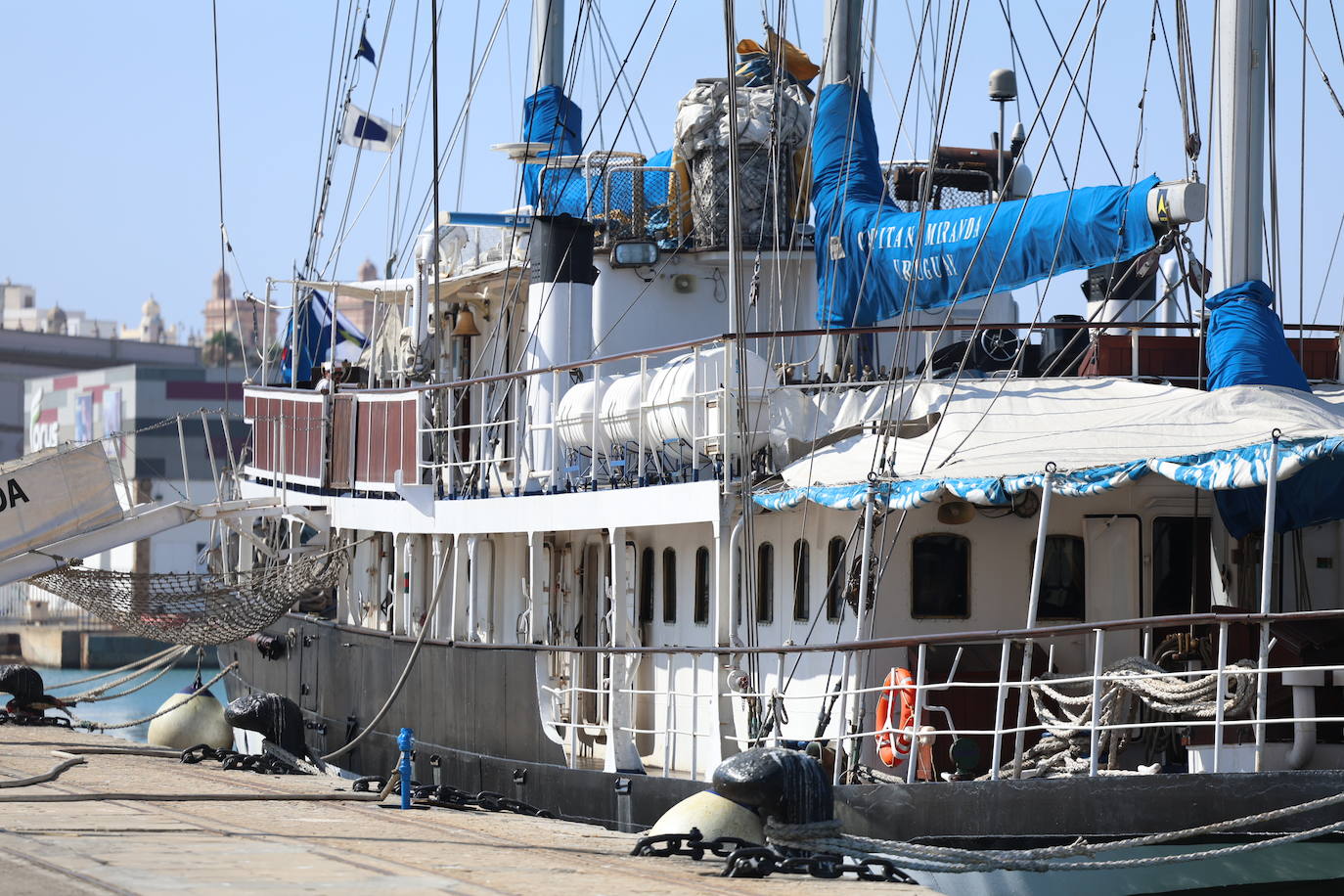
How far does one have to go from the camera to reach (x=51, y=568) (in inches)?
757

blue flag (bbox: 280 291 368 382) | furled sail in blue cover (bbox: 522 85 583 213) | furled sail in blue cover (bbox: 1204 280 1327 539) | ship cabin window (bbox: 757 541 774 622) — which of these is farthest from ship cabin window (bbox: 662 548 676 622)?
blue flag (bbox: 280 291 368 382)

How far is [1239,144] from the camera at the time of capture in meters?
13.2

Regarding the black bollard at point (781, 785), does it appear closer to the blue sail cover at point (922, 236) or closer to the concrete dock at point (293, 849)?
the concrete dock at point (293, 849)

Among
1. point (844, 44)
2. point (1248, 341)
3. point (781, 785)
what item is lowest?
point (781, 785)

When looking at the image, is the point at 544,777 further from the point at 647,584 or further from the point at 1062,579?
the point at 1062,579

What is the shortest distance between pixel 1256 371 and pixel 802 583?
3.70 meters

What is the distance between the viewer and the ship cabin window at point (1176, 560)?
13.5m

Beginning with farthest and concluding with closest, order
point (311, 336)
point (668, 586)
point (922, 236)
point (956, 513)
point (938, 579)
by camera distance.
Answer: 1. point (311, 336)
2. point (668, 586)
3. point (922, 236)
4. point (938, 579)
5. point (956, 513)

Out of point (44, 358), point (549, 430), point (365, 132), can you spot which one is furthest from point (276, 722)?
point (44, 358)

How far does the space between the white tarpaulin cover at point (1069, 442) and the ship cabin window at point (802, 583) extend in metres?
0.63

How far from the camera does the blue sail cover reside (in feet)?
45.4

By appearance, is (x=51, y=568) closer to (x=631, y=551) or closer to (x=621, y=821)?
(x=631, y=551)

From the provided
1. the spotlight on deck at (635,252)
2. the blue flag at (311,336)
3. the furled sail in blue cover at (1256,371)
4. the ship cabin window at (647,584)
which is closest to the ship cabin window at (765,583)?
the ship cabin window at (647,584)

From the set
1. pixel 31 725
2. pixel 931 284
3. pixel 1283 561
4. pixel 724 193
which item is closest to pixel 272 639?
pixel 31 725
